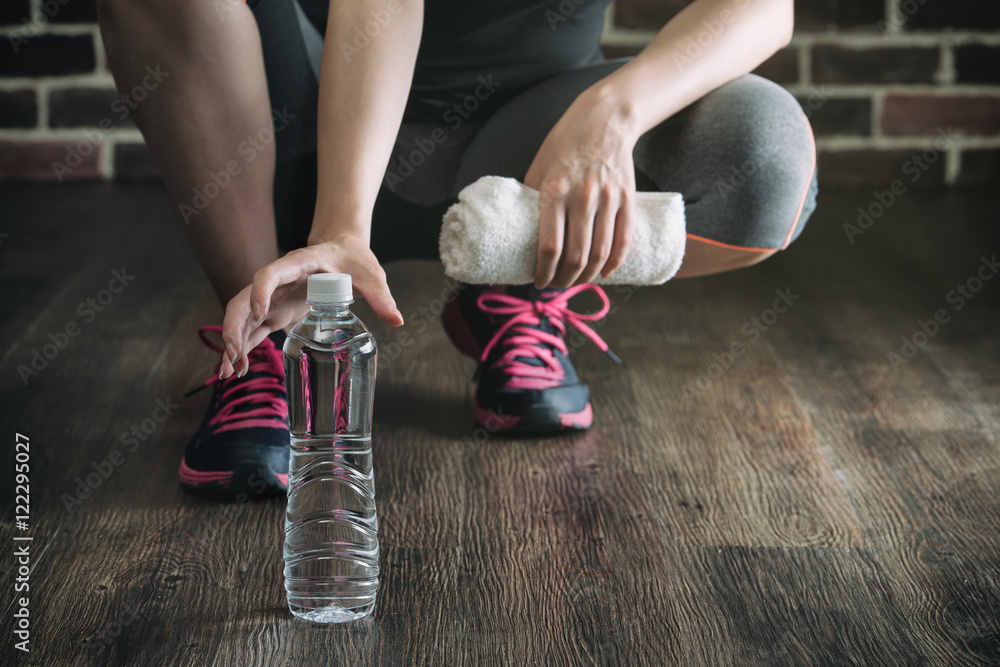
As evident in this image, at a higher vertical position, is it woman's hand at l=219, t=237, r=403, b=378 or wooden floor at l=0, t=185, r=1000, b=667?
woman's hand at l=219, t=237, r=403, b=378

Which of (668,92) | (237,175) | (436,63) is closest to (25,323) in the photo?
(237,175)

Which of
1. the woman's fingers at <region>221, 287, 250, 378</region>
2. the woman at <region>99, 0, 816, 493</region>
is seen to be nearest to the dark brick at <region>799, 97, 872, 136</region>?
the woman at <region>99, 0, 816, 493</region>

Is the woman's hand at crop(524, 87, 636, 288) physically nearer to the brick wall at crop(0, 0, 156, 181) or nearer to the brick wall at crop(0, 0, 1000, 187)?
the brick wall at crop(0, 0, 1000, 187)

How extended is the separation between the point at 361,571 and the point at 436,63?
0.61 meters

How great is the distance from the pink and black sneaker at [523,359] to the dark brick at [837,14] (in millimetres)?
1359

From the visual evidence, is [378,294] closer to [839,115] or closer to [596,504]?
[596,504]

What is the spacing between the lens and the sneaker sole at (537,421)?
0.99m

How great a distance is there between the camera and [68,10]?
2037 mm

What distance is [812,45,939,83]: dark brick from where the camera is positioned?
6.91 ft

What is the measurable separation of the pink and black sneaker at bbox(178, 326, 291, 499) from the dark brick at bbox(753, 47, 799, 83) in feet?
5.16

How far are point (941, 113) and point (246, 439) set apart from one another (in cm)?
190

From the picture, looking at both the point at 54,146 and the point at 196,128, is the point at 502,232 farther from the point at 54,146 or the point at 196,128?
the point at 54,146

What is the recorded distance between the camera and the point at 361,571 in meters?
0.70

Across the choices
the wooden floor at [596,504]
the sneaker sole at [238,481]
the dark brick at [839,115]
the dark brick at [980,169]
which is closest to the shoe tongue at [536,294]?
A: the wooden floor at [596,504]
